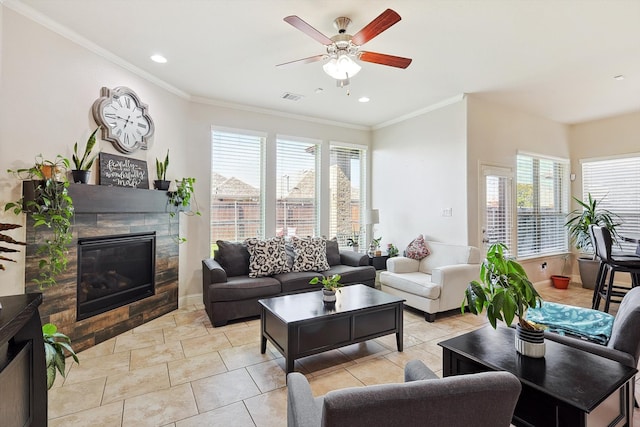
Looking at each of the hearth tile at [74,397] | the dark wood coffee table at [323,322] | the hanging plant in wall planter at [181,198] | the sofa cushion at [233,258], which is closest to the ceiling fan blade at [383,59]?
the dark wood coffee table at [323,322]

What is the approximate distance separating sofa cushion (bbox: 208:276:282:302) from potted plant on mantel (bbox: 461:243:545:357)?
→ 2639 mm

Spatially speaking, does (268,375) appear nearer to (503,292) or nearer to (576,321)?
(503,292)

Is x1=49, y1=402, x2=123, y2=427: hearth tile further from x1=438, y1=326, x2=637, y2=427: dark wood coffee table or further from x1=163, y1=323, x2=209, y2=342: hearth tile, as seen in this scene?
x1=438, y1=326, x2=637, y2=427: dark wood coffee table

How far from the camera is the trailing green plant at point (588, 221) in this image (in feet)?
16.6

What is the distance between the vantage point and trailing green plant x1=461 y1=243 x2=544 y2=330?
1593mm

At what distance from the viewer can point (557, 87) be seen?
4023 mm

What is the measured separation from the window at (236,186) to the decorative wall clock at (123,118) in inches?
42.6

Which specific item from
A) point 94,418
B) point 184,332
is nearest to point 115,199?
point 184,332

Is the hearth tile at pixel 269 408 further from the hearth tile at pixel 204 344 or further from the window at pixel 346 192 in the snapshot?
the window at pixel 346 192

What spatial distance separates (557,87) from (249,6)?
398cm

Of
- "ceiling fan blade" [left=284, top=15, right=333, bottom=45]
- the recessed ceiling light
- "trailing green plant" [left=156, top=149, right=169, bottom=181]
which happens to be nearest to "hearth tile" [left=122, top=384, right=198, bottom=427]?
"trailing green plant" [left=156, top=149, right=169, bottom=181]

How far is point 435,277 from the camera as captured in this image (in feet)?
12.6

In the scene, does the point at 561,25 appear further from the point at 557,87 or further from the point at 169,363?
the point at 169,363

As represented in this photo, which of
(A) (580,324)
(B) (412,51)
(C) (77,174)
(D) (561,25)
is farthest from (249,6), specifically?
(A) (580,324)
